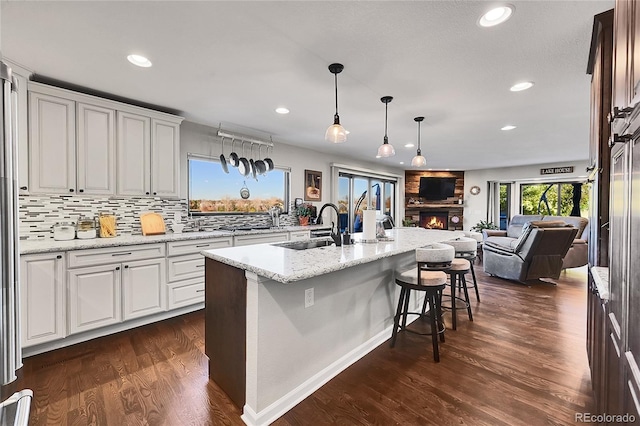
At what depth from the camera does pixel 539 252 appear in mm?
4441

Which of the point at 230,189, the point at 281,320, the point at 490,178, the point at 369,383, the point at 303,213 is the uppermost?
the point at 490,178

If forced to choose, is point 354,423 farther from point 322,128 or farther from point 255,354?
point 322,128

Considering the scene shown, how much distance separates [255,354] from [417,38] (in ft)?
7.24

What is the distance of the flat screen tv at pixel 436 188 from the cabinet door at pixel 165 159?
7049 mm

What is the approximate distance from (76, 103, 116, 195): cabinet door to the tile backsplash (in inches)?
11.3

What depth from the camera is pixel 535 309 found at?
346 cm

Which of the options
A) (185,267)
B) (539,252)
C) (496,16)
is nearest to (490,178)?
(539,252)

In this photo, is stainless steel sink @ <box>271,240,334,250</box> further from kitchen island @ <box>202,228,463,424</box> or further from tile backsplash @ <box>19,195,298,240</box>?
tile backsplash @ <box>19,195,298,240</box>

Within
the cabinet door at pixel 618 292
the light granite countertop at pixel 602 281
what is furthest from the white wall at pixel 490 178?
the cabinet door at pixel 618 292

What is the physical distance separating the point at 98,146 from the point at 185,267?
4.88 feet

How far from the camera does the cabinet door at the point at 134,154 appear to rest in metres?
2.95


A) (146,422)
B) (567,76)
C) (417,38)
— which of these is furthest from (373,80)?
(146,422)

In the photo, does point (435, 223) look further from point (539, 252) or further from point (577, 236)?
Result: point (539, 252)

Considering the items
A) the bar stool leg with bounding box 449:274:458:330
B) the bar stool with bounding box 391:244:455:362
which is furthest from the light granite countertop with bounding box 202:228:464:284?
the bar stool leg with bounding box 449:274:458:330
